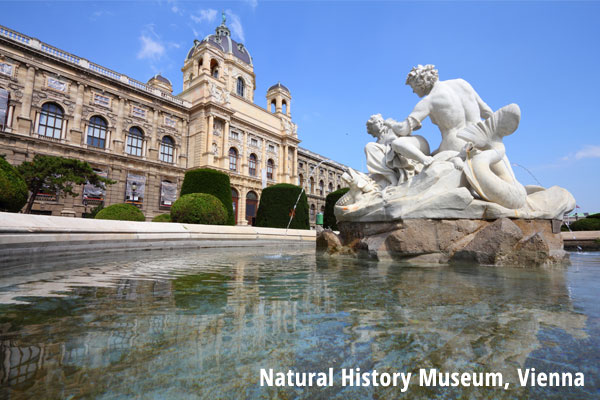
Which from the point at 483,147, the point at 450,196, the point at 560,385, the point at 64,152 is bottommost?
the point at 560,385

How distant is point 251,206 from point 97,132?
1479 centimetres

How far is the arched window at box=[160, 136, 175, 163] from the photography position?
26547mm

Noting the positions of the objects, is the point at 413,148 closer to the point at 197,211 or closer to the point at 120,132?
the point at 197,211

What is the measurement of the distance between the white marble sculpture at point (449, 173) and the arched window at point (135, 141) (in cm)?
2463

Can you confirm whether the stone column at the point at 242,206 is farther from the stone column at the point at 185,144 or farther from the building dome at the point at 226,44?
the building dome at the point at 226,44

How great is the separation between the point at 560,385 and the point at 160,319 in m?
1.43

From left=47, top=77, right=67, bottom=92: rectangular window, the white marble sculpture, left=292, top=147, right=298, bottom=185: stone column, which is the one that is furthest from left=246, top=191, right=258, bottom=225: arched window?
the white marble sculpture

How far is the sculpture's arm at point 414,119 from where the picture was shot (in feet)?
15.2

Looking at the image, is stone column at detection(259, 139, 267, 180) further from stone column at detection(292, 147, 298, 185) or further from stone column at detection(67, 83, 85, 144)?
stone column at detection(67, 83, 85, 144)

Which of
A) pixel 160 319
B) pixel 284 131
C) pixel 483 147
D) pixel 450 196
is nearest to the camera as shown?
pixel 160 319

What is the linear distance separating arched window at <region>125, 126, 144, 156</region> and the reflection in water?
25895 mm

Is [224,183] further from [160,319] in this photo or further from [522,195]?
[160,319]

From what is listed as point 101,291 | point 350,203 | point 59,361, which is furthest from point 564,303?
point 350,203

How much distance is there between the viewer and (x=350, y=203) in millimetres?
5027
